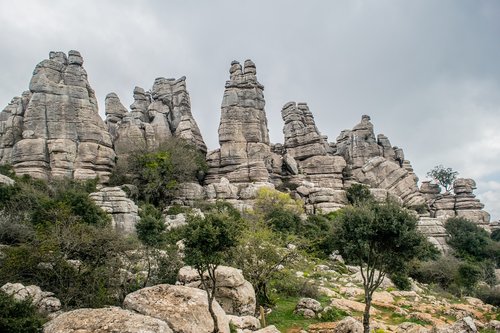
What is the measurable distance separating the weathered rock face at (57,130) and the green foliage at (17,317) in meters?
33.3

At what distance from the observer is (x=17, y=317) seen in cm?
995

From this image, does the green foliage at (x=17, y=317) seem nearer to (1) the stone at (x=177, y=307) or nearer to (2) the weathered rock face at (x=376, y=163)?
(1) the stone at (x=177, y=307)

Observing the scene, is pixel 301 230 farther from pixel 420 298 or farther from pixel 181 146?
pixel 181 146

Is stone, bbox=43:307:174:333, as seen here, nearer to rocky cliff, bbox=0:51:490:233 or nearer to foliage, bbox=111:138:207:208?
rocky cliff, bbox=0:51:490:233

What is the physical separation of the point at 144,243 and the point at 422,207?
4775 centimetres

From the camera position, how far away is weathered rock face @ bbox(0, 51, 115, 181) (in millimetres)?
40969

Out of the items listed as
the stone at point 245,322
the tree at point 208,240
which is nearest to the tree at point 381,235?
the stone at point 245,322

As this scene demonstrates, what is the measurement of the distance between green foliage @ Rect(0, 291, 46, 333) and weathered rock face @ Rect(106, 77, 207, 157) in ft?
125

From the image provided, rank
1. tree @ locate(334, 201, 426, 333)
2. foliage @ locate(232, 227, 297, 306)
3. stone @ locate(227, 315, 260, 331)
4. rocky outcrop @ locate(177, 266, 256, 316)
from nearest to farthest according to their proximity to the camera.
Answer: stone @ locate(227, 315, 260, 331)
tree @ locate(334, 201, 426, 333)
rocky outcrop @ locate(177, 266, 256, 316)
foliage @ locate(232, 227, 297, 306)

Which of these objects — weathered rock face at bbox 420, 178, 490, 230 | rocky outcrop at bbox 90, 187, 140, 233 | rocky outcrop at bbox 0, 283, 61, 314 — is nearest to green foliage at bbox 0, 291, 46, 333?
rocky outcrop at bbox 0, 283, 61, 314

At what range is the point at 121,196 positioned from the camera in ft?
112

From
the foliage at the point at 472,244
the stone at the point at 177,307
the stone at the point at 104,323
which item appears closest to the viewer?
the stone at the point at 104,323

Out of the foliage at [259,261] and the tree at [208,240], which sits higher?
the tree at [208,240]

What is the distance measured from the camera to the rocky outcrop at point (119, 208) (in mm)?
31875
